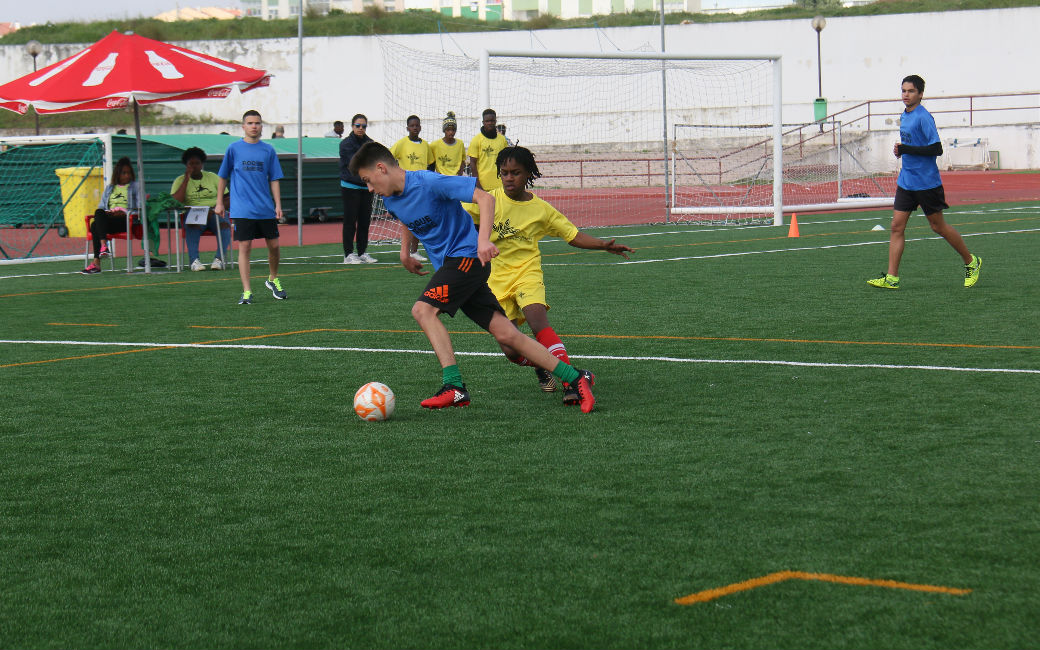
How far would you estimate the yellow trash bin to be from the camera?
21266 mm

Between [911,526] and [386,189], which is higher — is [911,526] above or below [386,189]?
below

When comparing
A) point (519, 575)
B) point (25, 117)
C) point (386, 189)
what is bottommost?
point (519, 575)

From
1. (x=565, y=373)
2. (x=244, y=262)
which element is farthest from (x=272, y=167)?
(x=565, y=373)

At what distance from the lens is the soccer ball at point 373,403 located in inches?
252

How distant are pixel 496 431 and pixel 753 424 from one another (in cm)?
122

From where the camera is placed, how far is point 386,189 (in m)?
6.66

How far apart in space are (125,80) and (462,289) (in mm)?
11319

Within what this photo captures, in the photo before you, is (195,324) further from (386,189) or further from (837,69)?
(837,69)

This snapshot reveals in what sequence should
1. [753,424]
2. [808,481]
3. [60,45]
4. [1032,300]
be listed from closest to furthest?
[808,481] → [753,424] → [1032,300] → [60,45]

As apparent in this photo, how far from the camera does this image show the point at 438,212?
687 cm

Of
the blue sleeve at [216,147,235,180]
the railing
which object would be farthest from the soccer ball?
the railing

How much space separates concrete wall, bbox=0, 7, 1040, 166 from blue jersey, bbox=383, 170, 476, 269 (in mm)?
47167

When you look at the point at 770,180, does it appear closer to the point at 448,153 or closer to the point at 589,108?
the point at 448,153

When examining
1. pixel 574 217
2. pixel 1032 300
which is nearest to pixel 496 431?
pixel 1032 300
